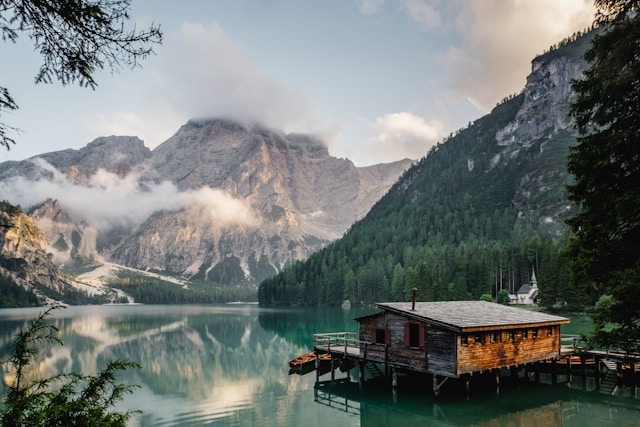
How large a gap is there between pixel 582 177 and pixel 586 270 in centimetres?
324

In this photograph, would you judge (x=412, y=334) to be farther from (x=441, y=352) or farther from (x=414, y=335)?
(x=441, y=352)

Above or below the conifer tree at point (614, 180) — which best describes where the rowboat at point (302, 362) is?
→ below

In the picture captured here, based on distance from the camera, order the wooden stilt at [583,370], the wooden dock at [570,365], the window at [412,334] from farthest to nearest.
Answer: the wooden stilt at [583,370] → the wooden dock at [570,365] → the window at [412,334]

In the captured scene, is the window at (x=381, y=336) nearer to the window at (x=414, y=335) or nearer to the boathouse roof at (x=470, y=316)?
the boathouse roof at (x=470, y=316)

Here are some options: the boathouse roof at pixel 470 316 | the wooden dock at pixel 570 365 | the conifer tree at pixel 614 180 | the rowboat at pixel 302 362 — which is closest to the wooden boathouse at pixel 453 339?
A: the boathouse roof at pixel 470 316

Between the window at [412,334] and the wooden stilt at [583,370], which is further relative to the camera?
the wooden stilt at [583,370]

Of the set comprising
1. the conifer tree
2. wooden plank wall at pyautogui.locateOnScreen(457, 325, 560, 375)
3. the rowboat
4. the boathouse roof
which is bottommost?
the rowboat

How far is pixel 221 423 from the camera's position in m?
30.0

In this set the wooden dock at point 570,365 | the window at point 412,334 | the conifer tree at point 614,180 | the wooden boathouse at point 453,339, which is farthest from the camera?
the wooden dock at point 570,365

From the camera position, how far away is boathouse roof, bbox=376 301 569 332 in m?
32.7

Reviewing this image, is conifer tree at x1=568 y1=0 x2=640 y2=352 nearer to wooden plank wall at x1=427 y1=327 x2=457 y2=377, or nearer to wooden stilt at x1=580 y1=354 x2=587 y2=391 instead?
wooden plank wall at x1=427 y1=327 x2=457 y2=377

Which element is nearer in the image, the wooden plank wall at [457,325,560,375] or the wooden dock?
the wooden plank wall at [457,325,560,375]

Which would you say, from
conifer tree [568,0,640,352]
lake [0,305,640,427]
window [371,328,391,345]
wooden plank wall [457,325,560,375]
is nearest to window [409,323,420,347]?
window [371,328,391,345]

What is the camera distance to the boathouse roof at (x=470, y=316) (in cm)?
3272
